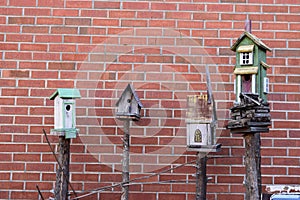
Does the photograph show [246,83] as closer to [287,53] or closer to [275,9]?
[287,53]

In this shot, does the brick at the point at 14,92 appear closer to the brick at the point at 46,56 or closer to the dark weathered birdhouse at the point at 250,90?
the brick at the point at 46,56

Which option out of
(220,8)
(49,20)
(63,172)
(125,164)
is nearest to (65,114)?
(63,172)

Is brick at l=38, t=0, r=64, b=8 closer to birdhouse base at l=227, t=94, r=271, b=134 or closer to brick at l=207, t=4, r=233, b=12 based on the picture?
brick at l=207, t=4, r=233, b=12

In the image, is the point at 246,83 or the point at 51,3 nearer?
the point at 246,83

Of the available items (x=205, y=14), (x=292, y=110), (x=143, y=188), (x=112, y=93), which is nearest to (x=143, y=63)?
(x=112, y=93)

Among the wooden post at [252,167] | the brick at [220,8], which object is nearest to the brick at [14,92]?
the brick at [220,8]

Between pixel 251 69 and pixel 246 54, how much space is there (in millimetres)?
94

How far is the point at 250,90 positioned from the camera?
1979 millimetres

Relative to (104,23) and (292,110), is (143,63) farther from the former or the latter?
(292,110)

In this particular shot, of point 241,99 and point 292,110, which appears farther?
point 292,110

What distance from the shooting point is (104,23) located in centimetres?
252

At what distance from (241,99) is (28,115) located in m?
1.26

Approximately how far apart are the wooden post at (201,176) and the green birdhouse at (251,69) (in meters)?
0.40

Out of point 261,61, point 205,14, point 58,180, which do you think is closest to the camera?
point 261,61
